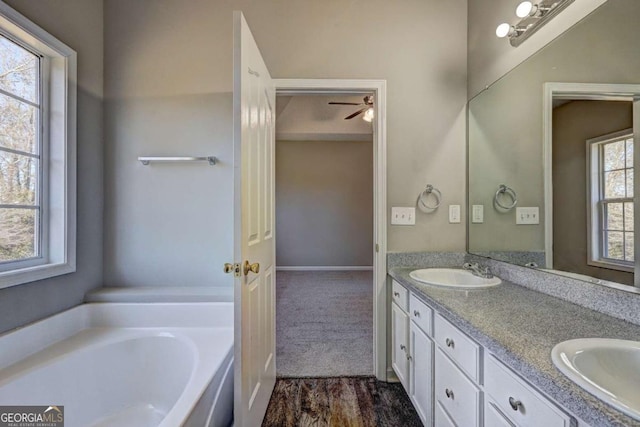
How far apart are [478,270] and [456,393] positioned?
2.66 ft

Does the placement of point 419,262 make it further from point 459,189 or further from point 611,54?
point 611,54

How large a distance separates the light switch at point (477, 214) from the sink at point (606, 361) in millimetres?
1184

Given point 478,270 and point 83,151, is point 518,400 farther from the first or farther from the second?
point 83,151

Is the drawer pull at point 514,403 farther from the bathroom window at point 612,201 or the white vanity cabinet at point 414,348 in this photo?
the bathroom window at point 612,201

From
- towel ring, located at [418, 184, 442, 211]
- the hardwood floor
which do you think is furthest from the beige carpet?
towel ring, located at [418, 184, 442, 211]

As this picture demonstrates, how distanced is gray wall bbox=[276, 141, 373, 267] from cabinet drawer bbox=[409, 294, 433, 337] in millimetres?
4329

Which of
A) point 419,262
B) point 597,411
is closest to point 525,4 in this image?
point 419,262

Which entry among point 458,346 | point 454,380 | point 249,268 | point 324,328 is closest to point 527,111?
point 458,346

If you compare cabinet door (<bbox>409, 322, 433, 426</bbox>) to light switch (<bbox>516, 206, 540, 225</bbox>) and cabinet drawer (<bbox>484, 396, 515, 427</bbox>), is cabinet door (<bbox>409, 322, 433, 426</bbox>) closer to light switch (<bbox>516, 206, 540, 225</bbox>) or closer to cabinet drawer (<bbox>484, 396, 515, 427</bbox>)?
cabinet drawer (<bbox>484, 396, 515, 427</bbox>)

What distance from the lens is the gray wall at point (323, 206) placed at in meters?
5.92

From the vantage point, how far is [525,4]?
56.4 inches

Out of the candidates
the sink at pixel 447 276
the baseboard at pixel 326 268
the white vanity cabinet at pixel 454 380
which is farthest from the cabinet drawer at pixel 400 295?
the baseboard at pixel 326 268

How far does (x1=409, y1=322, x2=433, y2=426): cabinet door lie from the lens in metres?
1.38

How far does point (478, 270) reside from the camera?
1723 millimetres
